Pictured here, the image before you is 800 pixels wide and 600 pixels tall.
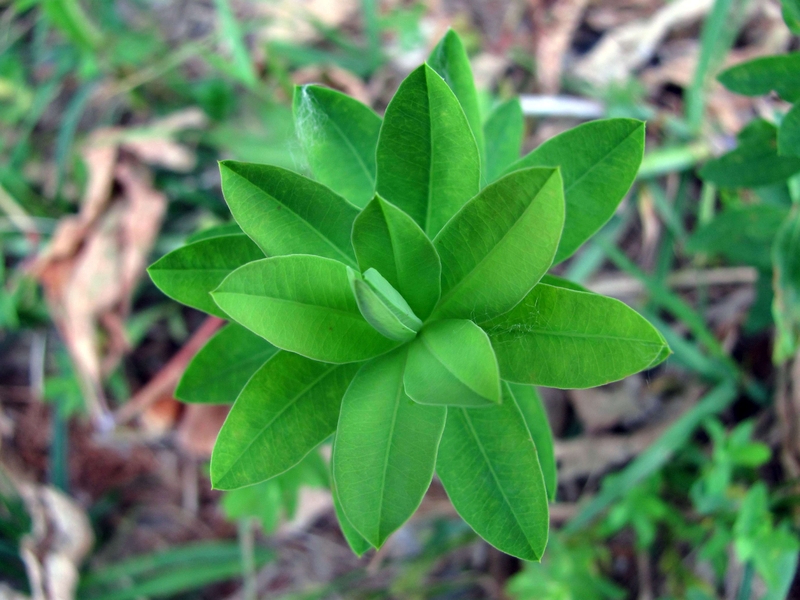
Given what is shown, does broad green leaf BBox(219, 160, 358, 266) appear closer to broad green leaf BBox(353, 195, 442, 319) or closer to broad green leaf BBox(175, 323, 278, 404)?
broad green leaf BBox(353, 195, 442, 319)

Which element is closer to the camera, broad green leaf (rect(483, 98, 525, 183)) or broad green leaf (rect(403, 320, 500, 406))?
broad green leaf (rect(403, 320, 500, 406))

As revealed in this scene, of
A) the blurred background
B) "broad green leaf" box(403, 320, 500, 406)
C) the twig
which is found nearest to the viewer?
"broad green leaf" box(403, 320, 500, 406)

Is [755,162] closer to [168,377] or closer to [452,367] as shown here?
[452,367]

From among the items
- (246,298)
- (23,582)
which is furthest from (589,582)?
(23,582)

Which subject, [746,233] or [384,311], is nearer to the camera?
[384,311]

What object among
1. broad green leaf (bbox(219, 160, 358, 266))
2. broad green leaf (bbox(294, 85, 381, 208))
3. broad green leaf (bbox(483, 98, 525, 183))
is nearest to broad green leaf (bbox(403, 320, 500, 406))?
broad green leaf (bbox(219, 160, 358, 266))

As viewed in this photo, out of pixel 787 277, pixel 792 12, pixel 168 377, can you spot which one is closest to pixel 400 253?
pixel 792 12

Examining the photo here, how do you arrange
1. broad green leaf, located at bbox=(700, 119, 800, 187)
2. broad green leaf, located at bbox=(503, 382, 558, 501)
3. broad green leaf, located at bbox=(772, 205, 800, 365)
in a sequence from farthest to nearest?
broad green leaf, located at bbox=(772, 205, 800, 365) < broad green leaf, located at bbox=(700, 119, 800, 187) < broad green leaf, located at bbox=(503, 382, 558, 501)
